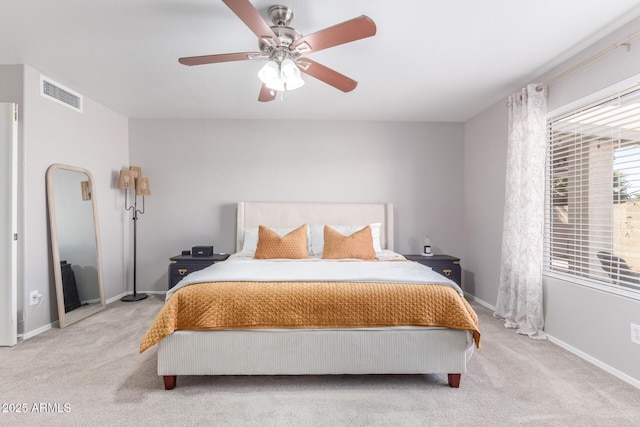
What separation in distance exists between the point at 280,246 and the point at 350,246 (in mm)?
756

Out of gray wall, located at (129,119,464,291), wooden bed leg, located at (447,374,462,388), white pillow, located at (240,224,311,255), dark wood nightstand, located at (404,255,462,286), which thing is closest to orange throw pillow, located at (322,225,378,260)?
white pillow, located at (240,224,311,255)

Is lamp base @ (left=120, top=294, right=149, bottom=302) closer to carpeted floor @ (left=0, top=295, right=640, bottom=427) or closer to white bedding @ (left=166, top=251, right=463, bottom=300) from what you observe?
carpeted floor @ (left=0, top=295, right=640, bottom=427)

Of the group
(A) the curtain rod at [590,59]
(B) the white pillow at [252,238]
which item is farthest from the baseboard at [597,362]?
(B) the white pillow at [252,238]

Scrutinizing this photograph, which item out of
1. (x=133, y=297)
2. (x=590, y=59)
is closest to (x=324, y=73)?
(x=590, y=59)

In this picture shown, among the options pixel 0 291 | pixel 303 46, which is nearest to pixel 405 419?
pixel 303 46

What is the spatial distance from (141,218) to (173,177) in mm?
696

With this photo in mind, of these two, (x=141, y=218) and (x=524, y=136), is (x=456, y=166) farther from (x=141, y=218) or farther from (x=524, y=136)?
(x=141, y=218)

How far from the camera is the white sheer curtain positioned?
2.98m

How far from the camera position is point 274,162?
177 inches

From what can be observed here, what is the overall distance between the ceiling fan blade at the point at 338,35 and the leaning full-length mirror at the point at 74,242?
9.27ft

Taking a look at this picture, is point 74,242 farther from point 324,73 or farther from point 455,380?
point 455,380

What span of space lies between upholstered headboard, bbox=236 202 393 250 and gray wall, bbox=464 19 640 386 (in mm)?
1124

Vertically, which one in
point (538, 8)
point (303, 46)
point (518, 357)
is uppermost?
point (538, 8)

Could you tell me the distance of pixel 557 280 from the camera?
9.37 feet
